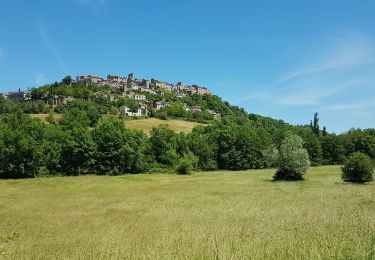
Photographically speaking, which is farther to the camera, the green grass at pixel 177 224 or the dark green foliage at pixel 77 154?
the dark green foliage at pixel 77 154

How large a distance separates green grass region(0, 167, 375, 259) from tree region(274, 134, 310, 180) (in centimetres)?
2048

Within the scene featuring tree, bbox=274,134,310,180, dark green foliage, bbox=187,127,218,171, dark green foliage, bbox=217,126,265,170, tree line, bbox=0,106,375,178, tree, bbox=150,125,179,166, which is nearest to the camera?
tree, bbox=274,134,310,180

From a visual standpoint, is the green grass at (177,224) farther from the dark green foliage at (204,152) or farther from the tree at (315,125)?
the tree at (315,125)

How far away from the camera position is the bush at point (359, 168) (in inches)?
2058

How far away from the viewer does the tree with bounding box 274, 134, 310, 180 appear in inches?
2400

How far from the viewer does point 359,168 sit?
52.7 meters

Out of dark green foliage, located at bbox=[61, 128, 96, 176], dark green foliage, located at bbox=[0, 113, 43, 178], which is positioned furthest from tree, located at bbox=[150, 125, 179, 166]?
dark green foliage, located at bbox=[0, 113, 43, 178]

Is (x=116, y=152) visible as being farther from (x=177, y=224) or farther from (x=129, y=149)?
(x=177, y=224)

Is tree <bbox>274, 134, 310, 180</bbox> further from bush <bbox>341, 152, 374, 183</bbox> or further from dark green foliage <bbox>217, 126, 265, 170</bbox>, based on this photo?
dark green foliage <bbox>217, 126, 265, 170</bbox>

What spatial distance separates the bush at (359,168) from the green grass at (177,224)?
13262 mm

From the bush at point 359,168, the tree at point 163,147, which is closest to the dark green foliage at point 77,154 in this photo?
the tree at point 163,147

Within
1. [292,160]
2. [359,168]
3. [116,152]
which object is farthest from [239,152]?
[359,168]

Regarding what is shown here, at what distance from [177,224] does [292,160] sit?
42.7 metres

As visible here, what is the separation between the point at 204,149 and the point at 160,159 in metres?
12.8
